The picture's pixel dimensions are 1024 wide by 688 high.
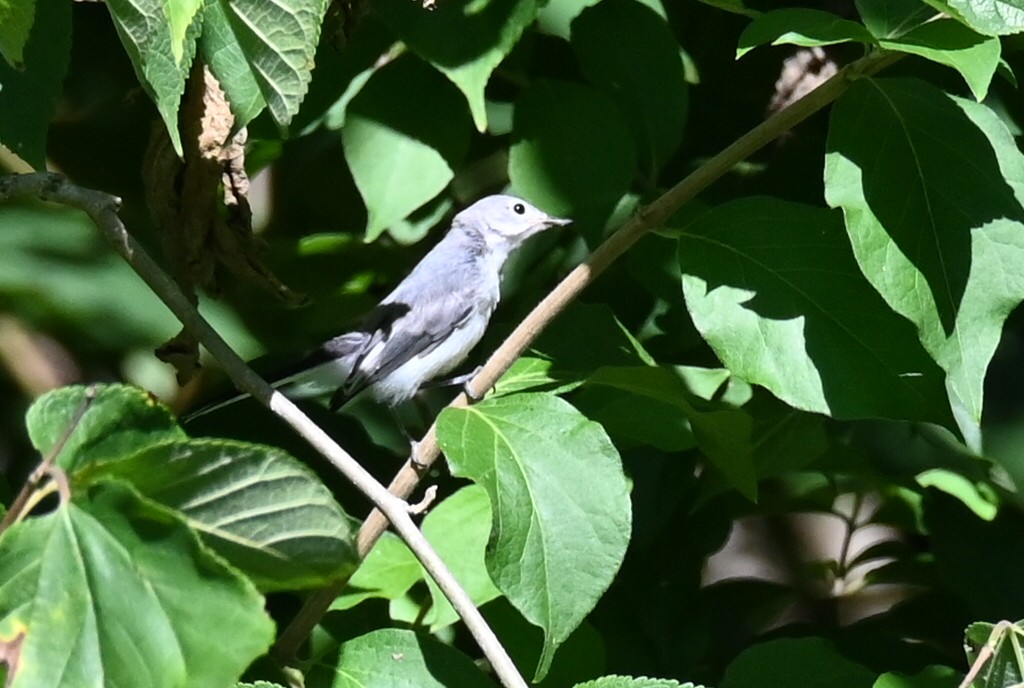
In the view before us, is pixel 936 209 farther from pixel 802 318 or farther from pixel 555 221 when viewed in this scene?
pixel 555 221

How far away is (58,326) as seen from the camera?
161cm

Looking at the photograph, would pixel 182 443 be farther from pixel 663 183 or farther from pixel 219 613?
pixel 663 183

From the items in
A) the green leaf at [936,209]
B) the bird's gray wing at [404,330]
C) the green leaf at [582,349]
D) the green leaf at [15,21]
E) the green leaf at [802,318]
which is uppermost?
the green leaf at [15,21]

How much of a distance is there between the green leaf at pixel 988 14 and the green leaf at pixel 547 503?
1.35ft

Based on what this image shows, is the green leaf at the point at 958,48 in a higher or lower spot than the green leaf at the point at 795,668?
higher

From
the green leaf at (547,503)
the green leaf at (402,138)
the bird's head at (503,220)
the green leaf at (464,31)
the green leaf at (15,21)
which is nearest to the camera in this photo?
the green leaf at (15,21)

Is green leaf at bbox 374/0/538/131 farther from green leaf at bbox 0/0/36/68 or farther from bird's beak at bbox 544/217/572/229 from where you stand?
green leaf at bbox 0/0/36/68

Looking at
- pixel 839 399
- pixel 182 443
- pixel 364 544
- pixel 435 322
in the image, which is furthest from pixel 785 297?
pixel 435 322

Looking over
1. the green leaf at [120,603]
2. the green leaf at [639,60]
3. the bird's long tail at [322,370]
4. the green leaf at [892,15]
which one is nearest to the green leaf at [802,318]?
the green leaf at [892,15]

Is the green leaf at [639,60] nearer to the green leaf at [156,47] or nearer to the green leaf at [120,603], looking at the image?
the green leaf at [156,47]

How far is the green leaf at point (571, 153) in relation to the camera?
1.34m

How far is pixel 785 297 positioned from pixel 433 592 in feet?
1.45

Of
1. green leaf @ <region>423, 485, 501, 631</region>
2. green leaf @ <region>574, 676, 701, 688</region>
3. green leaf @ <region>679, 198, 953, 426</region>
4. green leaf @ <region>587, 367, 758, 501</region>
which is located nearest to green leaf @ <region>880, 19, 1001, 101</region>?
green leaf @ <region>679, 198, 953, 426</region>

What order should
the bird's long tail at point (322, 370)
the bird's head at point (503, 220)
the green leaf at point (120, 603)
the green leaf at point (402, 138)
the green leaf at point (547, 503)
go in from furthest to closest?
the bird's head at point (503, 220)
the bird's long tail at point (322, 370)
the green leaf at point (402, 138)
the green leaf at point (547, 503)
the green leaf at point (120, 603)
